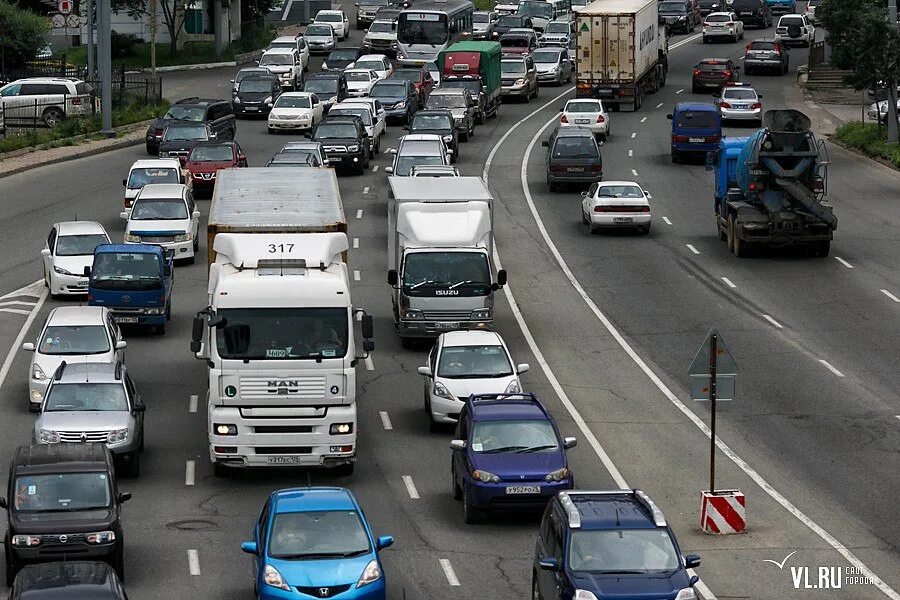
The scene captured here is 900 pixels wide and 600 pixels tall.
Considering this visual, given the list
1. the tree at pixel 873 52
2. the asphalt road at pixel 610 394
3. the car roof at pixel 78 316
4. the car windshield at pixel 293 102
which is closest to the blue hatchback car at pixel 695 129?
the asphalt road at pixel 610 394

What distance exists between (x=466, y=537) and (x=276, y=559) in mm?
4642

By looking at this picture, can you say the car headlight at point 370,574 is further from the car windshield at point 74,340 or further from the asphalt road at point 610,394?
the car windshield at point 74,340

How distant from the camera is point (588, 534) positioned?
18266mm

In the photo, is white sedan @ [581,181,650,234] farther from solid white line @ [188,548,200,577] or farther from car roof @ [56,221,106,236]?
solid white line @ [188,548,200,577]

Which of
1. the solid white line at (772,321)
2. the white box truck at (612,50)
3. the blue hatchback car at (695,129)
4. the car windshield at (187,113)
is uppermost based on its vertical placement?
the white box truck at (612,50)

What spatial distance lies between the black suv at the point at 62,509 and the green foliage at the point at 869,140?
42.9 meters

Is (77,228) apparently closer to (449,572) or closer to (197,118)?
(197,118)

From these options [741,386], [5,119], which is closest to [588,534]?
[741,386]

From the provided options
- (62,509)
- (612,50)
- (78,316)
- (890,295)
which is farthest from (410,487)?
(612,50)

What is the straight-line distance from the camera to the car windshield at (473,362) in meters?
29.2

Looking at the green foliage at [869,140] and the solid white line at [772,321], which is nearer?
Result: the solid white line at [772,321]

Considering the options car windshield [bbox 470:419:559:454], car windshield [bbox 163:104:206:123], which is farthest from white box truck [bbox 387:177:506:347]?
car windshield [bbox 163:104:206:123]

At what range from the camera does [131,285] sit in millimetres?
35969

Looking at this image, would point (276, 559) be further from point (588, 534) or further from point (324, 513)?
point (588, 534)
